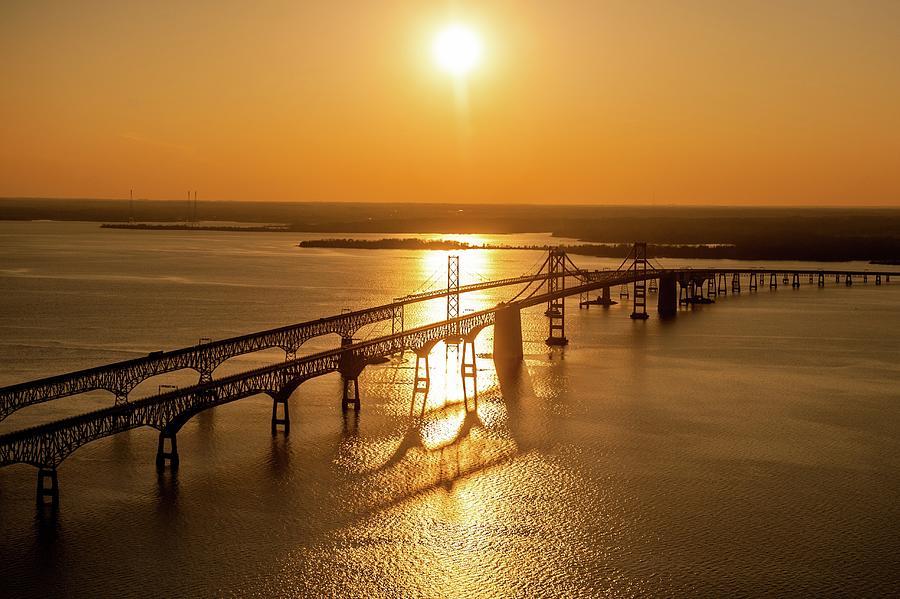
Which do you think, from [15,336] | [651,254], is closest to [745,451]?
[15,336]

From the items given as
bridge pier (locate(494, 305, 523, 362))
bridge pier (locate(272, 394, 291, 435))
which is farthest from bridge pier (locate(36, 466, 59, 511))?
bridge pier (locate(494, 305, 523, 362))

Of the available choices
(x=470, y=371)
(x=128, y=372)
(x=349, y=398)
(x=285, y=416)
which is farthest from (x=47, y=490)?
(x=470, y=371)

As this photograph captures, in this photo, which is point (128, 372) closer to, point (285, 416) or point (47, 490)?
point (285, 416)

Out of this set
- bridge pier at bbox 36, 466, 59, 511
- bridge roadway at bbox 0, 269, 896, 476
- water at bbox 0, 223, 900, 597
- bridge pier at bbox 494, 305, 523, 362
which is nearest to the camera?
water at bbox 0, 223, 900, 597

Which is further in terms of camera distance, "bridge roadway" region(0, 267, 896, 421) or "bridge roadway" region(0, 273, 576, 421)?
"bridge roadway" region(0, 267, 896, 421)

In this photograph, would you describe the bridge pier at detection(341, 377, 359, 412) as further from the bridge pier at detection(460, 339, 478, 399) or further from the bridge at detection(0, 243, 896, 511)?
the bridge pier at detection(460, 339, 478, 399)

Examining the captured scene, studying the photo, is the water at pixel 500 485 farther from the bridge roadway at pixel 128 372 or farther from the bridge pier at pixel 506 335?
the bridge roadway at pixel 128 372
